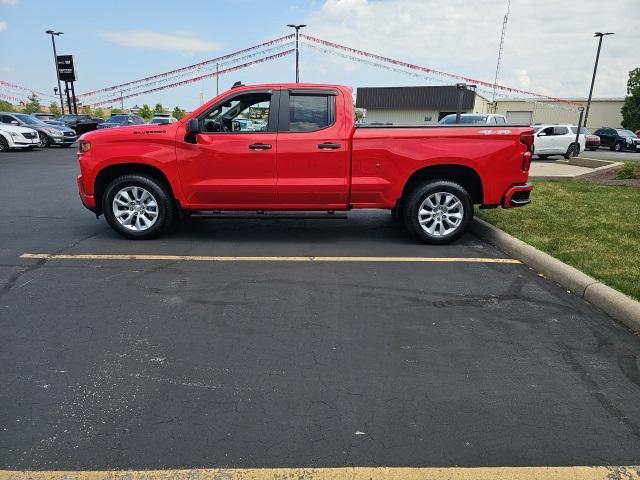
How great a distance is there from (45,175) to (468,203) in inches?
469

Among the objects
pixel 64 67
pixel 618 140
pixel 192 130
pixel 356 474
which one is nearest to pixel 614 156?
pixel 618 140

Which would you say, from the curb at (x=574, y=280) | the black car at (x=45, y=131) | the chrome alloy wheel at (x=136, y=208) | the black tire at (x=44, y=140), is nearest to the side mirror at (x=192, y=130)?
the chrome alloy wheel at (x=136, y=208)

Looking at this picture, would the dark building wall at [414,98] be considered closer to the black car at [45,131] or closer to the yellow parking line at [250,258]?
the black car at [45,131]

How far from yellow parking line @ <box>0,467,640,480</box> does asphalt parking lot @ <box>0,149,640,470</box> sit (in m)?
0.05

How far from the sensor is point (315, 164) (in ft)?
19.7

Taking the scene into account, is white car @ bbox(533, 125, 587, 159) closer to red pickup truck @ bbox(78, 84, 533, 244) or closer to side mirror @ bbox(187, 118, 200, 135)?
red pickup truck @ bbox(78, 84, 533, 244)

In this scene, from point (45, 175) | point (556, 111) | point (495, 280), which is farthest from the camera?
point (556, 111)

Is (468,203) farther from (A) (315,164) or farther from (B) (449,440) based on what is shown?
(B) (449,440)

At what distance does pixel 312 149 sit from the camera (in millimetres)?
5953

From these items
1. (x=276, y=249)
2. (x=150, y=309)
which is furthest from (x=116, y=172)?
(x=150, y=309)

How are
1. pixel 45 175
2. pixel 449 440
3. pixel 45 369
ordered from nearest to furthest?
pixel 449 440 → pixel 45 369 → pixel 45 175

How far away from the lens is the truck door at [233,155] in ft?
19.6

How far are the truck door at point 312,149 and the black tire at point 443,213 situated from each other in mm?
864

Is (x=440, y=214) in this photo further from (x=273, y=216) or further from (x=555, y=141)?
(x=555, y=141)
